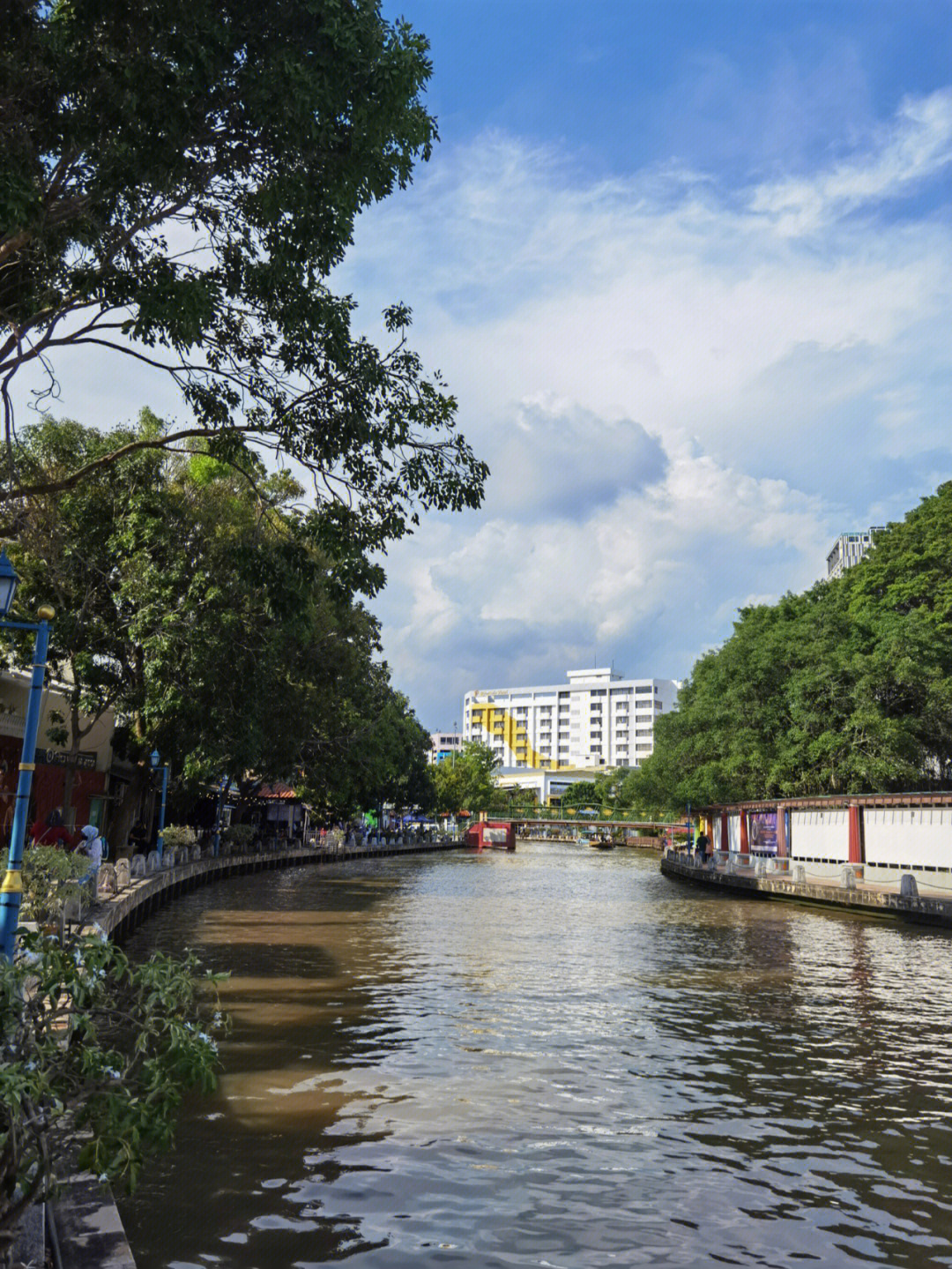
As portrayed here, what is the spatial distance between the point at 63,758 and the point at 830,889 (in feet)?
78.6

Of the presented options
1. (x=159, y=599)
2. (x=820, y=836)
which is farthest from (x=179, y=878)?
(x=820, y=836)

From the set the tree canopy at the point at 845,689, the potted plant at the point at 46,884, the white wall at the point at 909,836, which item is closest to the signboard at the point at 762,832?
the tree canopy at the point at 845,689

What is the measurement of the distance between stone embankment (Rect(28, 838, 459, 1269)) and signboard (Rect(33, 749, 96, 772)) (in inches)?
159

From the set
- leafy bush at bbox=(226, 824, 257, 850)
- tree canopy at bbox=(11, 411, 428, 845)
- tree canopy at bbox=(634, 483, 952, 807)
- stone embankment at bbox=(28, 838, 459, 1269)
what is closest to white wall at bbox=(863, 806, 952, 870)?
tree canopy at bbox=(634, 483, 952, 807)

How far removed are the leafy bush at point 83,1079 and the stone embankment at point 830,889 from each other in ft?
87.3

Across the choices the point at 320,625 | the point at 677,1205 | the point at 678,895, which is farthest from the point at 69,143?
the point at 678,895

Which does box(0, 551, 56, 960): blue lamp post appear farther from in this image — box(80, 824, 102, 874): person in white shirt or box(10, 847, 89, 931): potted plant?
box(80, 824, 102, 874): person in white shirt

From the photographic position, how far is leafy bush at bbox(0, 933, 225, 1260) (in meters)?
4.45

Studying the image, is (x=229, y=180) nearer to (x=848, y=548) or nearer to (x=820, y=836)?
(x=820, y=836)

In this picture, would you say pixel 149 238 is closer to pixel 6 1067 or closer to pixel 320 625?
pixel 6 1067

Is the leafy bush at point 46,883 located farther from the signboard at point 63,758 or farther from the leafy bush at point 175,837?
the leafy bush at point 175,837

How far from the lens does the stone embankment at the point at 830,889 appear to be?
28.6 metres

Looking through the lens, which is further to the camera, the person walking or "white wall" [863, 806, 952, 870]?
"white wall" [863, 806, 952, 870]

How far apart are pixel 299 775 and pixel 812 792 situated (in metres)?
24.7
